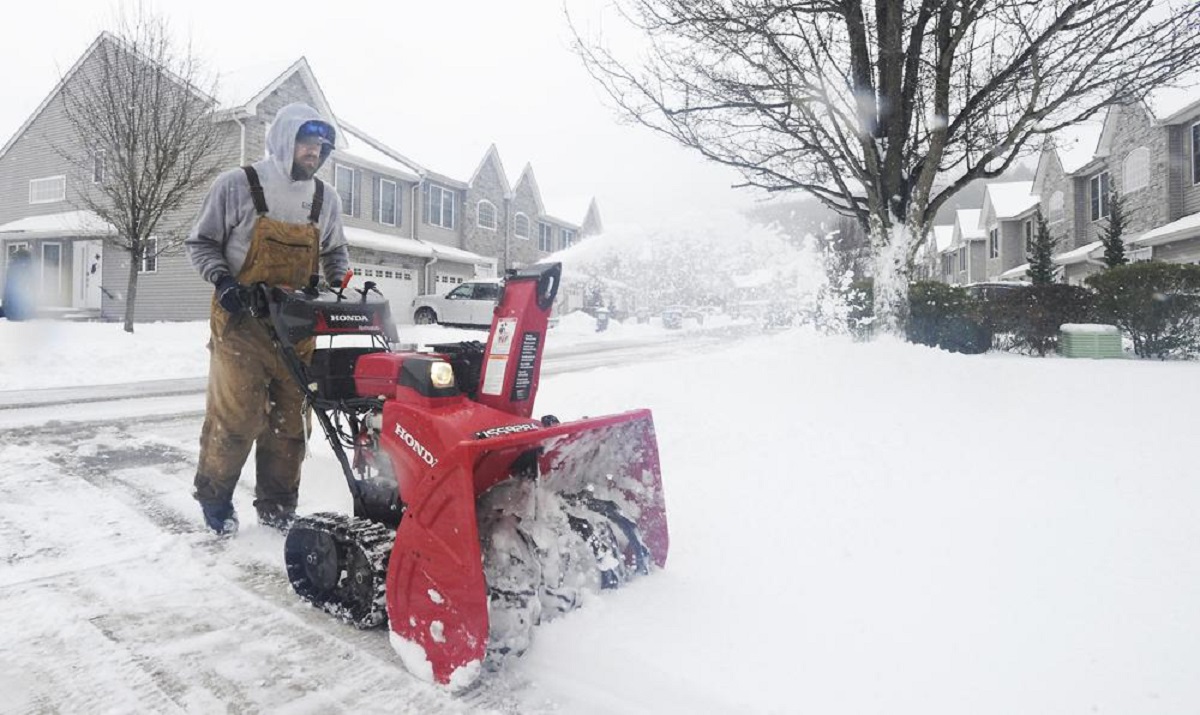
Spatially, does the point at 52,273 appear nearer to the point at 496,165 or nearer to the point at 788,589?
the point at 496,165

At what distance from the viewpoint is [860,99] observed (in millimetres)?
8852

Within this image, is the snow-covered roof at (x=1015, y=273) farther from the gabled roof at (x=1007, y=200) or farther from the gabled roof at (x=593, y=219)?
the gabled roof at (x=593, y=219)

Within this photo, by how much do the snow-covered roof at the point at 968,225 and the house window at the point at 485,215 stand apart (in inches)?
1140

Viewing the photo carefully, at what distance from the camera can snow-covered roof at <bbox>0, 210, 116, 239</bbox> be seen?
20688mm

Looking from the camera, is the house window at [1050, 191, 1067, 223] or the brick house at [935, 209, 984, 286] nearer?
the house window at [1050, 191, 1067, 223]

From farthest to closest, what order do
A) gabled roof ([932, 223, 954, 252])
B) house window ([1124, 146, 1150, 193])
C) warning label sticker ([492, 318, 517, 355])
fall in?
gabled roof ([932, 223, 954, 252])
house window ([1124, 146, 1150, 193])
warning label sticker ([492, 318, 517, 355])

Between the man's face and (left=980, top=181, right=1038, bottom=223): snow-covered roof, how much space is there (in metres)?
36.7

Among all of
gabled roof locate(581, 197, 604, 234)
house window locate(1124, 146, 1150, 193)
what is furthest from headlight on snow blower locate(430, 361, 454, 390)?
gabled roof locate(581, 197, 604, 234)

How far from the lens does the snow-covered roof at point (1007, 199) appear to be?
34.5 metres

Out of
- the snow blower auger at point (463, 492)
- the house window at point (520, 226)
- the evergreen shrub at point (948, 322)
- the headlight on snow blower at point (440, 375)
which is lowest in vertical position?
the snow blower auger at point (463, 492)

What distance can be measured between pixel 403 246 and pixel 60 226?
1048 cm

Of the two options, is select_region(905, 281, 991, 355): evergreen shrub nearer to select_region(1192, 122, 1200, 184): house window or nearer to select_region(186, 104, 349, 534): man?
select_region(186, 104, 349, 534): man

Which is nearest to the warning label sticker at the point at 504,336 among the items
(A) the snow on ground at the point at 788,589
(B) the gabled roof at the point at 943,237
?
(A) the snow on ground at the point at 788,589

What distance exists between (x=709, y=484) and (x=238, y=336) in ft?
9.37
